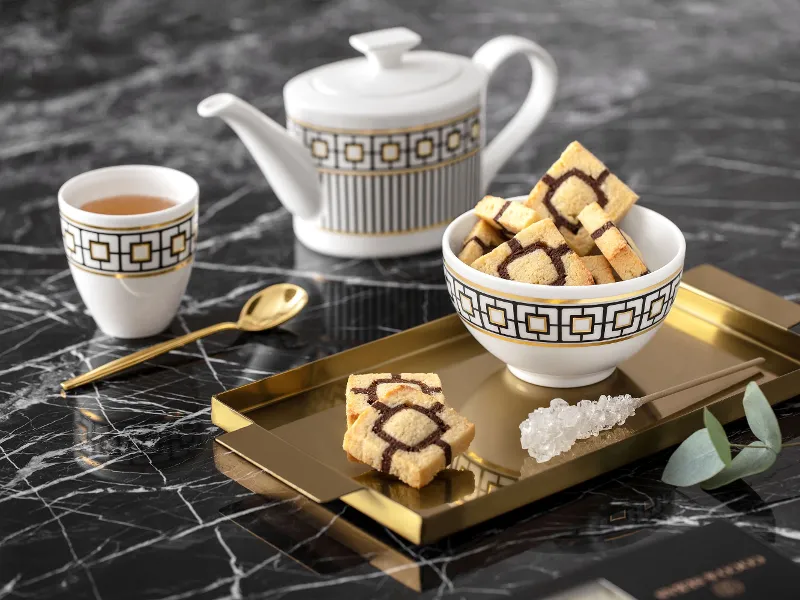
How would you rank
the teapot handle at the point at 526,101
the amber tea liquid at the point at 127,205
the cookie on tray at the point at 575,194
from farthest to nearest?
the teapot handle at the point at 526,101 → the amber tea liquid at the point at 127,205 → the cookie on tray at the point at 575,194

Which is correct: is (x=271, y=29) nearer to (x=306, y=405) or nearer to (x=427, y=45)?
(x=427, y=45)

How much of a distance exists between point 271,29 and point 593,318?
4.03ft

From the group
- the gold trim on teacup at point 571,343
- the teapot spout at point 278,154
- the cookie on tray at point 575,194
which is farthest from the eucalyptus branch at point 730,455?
the teapot spout at point 278,154

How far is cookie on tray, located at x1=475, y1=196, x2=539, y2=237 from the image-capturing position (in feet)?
3.80

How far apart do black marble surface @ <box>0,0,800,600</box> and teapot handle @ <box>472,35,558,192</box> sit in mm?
175

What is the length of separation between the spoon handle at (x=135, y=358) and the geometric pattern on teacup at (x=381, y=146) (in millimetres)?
267

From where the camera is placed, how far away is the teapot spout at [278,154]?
1.39 metres

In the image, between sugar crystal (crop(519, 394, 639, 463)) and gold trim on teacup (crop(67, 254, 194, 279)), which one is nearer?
sugar crystal (crop(519, 394, 639, 463))

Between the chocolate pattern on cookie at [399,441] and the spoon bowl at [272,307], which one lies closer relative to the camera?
the chocolate pattern on cookie at [399,441]

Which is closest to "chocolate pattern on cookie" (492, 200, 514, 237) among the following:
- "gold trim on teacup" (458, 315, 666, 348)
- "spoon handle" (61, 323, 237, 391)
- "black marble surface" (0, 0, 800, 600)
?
"gold trim on teacup" (458, 315, 666, 348)

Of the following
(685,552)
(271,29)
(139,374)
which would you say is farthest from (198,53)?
(685,552)

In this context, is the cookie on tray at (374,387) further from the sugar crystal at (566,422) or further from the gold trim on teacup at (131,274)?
the gold trim on teacup at (131,274)

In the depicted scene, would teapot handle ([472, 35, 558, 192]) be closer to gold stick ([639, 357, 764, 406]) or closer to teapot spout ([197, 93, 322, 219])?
teapot spout ([197, 93, 322, 219])

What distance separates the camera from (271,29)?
213 cm
